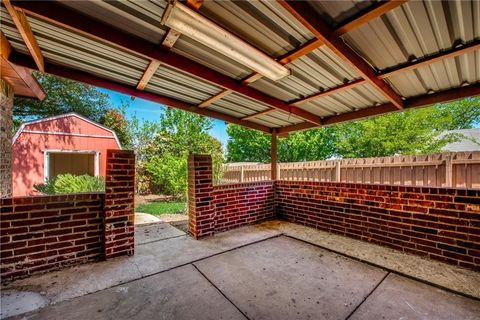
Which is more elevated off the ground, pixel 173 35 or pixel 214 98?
pixel 173 35

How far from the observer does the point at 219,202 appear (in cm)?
417

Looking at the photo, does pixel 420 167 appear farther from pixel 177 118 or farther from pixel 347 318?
pixel 177 118

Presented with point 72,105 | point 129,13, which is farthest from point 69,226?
point 72,105

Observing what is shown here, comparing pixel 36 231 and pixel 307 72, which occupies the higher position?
pixel 307 72

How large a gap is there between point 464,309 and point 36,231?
4.51 metres

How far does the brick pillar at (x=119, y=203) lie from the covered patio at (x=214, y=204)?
2 cm

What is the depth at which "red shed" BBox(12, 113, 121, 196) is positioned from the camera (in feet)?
28.2

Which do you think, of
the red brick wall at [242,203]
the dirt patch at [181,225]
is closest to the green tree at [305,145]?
the red brick wall at [242,203]

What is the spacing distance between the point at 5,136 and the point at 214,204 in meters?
3.63

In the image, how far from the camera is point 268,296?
83.8 inches

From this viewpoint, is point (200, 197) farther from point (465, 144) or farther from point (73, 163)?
point (465, 144)

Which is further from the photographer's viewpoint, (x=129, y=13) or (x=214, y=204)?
(x=214, y=204)

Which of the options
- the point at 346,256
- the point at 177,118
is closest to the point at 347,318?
the point at 346,256

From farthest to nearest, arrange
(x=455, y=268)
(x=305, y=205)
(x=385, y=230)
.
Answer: (x=305, y=205) < (x=385, y=230) < (x=455, y=268)
